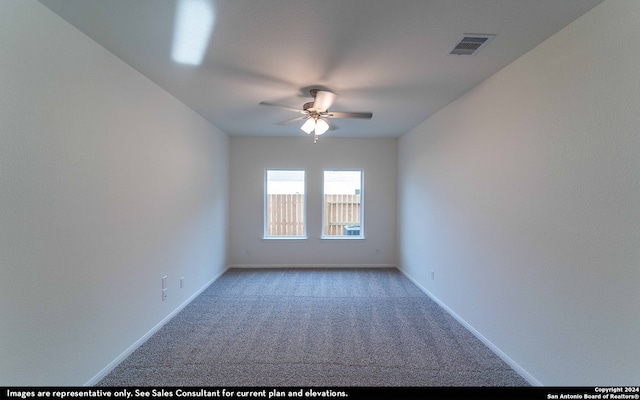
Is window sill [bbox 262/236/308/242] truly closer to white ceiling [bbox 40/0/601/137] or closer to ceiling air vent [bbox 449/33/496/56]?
white ceiling [bbox 40/0/601/137]

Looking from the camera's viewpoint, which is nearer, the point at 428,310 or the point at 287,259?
the point at 428,310

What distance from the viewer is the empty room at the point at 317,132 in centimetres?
146

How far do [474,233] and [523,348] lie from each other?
1.02 metres

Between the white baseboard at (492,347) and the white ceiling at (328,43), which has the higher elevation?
the white ceiling at (328,43)

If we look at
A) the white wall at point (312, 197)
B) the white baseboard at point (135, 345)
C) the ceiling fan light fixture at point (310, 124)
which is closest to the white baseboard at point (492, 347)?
the white wall at point (312, 197)

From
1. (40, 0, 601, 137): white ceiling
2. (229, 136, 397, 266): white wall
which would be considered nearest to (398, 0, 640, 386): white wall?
(40, 0, 601, 137): white ceiling

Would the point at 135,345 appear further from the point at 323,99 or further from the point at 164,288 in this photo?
the point at 323,99

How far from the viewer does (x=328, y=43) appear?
190cm

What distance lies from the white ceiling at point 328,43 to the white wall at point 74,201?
0.88 feet

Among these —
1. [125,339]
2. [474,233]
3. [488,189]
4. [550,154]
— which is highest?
[550,154]

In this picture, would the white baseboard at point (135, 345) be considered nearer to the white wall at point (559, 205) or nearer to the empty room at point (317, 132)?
the empty room at point (317, 132)

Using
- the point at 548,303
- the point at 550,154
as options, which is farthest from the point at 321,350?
the point at 550,154

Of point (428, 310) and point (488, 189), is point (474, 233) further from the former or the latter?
point (428, 310)

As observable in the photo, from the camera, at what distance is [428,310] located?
3.23 meters
